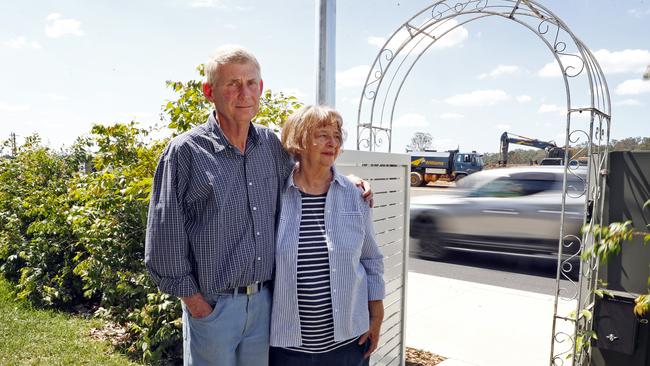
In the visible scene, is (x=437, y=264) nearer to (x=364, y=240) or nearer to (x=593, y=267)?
(x=593, y=267)

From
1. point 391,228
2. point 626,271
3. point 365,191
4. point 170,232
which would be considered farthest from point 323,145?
point 626,271

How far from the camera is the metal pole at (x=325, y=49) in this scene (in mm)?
3072

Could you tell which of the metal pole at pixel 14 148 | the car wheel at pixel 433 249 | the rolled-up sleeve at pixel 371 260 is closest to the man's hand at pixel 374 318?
the rolled-up sleeve at pixel 371 260

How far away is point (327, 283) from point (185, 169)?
0.70m

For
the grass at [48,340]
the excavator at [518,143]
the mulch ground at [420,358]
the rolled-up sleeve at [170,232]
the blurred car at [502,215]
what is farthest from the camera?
the excavator at [518,143]

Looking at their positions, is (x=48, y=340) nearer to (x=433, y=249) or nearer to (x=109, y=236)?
(x=109, y=236)

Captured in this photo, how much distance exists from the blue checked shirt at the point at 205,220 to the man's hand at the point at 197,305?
0.09 ft

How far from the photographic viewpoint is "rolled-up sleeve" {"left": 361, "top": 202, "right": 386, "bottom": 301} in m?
2.00

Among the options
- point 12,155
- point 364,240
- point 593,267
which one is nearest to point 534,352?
point 593,267

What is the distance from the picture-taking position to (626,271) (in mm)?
2875

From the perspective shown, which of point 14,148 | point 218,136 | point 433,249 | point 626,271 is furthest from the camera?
point 433,249

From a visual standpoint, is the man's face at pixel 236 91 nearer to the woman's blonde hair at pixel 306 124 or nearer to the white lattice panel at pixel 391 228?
the woman's blonde hair at pixel 306 124

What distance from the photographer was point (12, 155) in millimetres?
7281

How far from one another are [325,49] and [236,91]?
1472 mm
